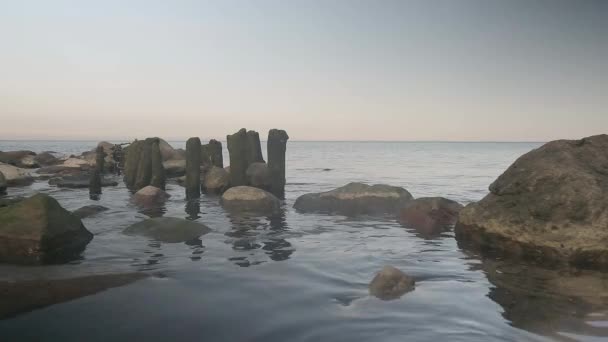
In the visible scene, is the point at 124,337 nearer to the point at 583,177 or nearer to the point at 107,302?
the point at 107,302

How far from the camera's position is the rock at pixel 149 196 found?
23.0m

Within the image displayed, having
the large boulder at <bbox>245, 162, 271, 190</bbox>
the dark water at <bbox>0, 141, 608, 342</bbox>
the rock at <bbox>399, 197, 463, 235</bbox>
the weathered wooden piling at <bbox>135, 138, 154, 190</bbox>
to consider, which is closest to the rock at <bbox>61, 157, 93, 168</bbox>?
the weathered wooden piling at <bbox>135, 138, 154, 190</bbox>

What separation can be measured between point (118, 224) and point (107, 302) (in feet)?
30.5

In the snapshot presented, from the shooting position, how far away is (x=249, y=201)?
21.5 meters

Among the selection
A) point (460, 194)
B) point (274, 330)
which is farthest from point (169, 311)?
point (460, 194)

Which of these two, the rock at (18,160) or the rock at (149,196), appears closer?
the rock at (149,196)

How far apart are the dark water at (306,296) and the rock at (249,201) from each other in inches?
235

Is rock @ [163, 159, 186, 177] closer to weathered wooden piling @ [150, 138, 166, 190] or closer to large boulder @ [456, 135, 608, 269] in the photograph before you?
weathered wooden piling @ [150, 138, 166, 190]

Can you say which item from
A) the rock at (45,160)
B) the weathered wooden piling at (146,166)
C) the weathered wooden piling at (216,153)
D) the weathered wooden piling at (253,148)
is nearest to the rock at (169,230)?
the weathered wooden piling at (253,148)

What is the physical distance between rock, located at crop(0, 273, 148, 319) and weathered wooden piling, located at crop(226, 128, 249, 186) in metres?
16.4

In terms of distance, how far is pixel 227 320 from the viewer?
7.31m

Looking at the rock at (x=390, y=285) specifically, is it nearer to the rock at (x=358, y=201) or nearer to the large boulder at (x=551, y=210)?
the large boulder at (x=551, y=210)

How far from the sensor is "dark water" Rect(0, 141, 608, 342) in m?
6.75

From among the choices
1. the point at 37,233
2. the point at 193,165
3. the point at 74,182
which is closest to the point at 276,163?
the point at 193,165
